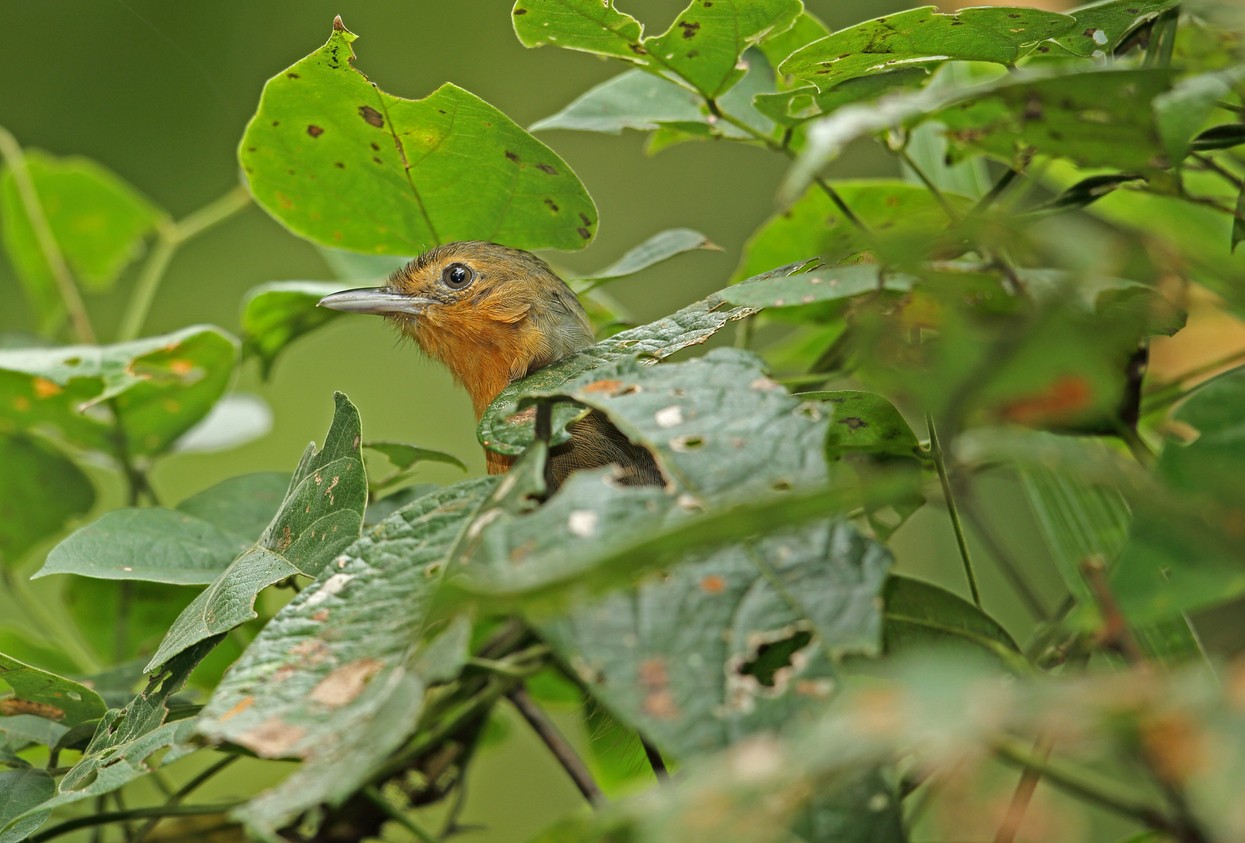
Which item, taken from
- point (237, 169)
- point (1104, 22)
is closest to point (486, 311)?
point (1104, 22)

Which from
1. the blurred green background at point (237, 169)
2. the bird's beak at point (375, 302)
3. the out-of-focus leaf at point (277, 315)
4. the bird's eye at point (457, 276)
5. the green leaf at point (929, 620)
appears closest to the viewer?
the green leaf at point (929, 620)

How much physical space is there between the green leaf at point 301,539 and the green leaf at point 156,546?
0.72 ft

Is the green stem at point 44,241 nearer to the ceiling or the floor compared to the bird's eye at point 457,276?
nearer to the ceiling

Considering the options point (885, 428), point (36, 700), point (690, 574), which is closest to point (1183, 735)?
point (690, 574)

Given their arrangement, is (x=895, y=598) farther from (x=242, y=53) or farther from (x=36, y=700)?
(x=242, y=53)

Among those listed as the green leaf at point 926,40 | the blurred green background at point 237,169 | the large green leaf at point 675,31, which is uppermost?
the large green leaf at point 675,31

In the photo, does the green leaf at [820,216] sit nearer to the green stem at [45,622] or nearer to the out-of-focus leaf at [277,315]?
the out-of-focus leaf at [277,315]

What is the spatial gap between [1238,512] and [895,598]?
41cm

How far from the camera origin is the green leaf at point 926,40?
119 centimetres

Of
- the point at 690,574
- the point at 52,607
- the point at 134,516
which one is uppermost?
the point at 690,574

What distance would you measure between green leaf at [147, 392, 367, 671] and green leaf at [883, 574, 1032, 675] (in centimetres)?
52

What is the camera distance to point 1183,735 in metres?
0.55

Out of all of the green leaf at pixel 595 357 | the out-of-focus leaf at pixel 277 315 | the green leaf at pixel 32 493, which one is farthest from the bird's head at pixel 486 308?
the green leaf at pixel 595 357

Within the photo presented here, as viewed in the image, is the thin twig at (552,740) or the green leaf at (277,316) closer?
the thin twig at (552,740)
